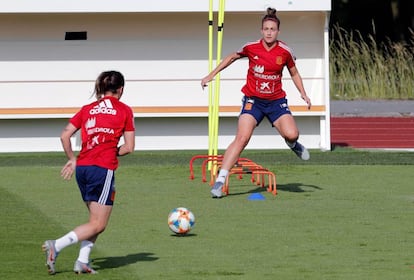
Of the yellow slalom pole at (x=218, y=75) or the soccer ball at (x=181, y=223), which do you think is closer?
the soccer ball at (x=181, y=223)

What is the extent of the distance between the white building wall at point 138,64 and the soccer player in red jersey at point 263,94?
27.0 ft

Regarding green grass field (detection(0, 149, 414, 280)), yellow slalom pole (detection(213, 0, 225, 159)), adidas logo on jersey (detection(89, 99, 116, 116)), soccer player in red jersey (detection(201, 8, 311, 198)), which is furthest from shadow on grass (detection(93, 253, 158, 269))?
yellow slalom pole (detection(213, 0, 225, 159))

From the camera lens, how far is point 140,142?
22203 mm

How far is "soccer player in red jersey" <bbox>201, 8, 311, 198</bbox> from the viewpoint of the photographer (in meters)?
13.6

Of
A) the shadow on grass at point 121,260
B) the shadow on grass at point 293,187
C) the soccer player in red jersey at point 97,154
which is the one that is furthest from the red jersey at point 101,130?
the shadow on grass at point 293,187

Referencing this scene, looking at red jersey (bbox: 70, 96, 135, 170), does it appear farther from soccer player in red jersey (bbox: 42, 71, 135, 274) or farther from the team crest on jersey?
the team crest on jersey

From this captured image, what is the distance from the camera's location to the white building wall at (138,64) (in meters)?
22.0

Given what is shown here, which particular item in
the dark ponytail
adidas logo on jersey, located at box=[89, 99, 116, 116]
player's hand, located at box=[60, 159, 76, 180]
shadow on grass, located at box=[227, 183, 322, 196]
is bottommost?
shadow on grass, located at box=[227, 183, 322, 196]

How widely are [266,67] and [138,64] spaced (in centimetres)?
880

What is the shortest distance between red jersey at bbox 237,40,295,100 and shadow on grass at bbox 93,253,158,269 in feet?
14.1

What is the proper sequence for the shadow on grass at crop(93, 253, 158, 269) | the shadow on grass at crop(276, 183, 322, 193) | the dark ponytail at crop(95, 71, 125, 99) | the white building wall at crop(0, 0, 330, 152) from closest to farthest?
the dark ponytail at crop(95, 71, 125, 99)
the shadow on grass at crop(93, 253, 158, 269)
the shadow on grass at crop(276, 183, 322, 193)
the white building wall at crop(0, 0, 330, 152)

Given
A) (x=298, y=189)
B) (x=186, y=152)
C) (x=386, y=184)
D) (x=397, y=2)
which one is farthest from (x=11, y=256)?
(x=397, y=2)

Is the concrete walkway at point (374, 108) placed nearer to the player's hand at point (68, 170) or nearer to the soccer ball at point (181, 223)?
the soccer ball at point (181, 223)

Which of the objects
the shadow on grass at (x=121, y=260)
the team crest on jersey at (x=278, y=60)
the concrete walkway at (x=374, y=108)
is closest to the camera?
the shadow on grass at (x=121, y=260)
